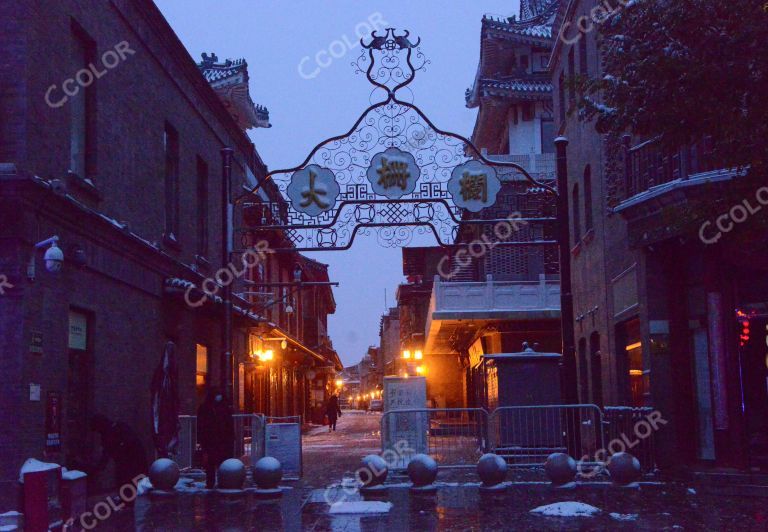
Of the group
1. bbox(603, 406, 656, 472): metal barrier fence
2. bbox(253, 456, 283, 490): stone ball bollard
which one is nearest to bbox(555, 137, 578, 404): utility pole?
bbox(603, 406, 656, 472): metal barrier fence

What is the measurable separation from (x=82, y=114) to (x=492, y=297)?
2137 cm

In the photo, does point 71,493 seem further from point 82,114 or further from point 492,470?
point 82,114

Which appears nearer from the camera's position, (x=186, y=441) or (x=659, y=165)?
(x=659, y=165)

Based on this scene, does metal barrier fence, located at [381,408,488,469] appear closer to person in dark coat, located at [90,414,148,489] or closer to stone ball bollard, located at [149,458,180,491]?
stone ball bollard, located at [149,458,180,491]

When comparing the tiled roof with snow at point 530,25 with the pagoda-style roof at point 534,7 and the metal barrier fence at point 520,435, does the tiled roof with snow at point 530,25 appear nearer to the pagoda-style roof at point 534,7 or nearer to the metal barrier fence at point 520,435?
the pagoda-style roof at point 534,7

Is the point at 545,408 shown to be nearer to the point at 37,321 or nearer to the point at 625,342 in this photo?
the point at 625,342

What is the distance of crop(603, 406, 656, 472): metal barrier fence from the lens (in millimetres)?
16922

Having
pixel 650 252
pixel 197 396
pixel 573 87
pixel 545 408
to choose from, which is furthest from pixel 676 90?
pixel 197 396

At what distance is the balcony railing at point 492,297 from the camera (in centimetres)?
3459

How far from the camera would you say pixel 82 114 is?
15.4 metres

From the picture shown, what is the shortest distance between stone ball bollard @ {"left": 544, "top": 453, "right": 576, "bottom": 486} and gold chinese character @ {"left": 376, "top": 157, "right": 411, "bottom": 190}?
259 inches

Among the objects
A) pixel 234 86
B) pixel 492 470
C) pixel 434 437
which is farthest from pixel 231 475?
pixel 234 86

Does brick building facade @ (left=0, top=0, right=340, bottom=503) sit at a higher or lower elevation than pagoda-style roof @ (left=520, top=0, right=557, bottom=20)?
lower

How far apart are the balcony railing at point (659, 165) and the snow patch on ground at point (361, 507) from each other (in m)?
6.69
